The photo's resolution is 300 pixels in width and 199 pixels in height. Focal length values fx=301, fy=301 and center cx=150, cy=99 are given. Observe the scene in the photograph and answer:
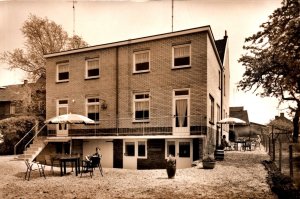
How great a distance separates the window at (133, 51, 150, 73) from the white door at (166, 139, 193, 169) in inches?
202

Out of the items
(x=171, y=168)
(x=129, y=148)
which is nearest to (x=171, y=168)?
(x=171, y=168)

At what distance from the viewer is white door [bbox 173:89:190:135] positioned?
18281 mm

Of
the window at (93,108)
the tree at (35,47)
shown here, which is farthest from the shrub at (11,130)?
the window at (93,108)

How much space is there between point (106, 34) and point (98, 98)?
464 inches

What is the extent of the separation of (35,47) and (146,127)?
17.7 metres

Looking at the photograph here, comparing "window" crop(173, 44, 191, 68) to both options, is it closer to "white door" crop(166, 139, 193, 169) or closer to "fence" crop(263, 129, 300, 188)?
"white door" crop(166, 139, 193, 169)

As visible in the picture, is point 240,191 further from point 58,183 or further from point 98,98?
point 98,98

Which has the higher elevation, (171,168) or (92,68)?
(92,68)

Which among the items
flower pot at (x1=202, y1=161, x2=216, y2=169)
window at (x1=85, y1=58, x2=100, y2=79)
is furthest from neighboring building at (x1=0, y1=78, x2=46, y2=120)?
flower pot at (x1=202, y1=161, x2=216, y2=169)

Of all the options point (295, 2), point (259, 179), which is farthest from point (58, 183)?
point (295, 2)

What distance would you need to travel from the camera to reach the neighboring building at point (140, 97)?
1808 centimetres

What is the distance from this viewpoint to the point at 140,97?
65.6 feet

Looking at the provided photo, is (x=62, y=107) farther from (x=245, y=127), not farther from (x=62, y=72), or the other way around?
(x=245, y=127)

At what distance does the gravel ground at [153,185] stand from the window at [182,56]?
6.87 m
